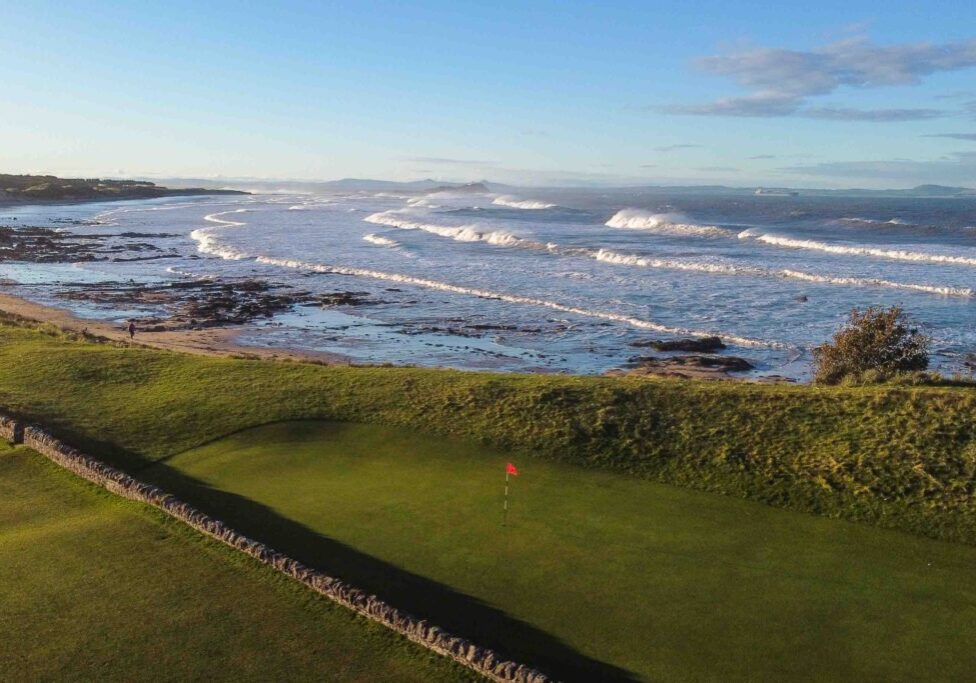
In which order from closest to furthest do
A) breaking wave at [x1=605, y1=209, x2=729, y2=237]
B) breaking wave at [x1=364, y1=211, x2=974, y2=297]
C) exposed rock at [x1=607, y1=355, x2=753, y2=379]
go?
exposed rock at [x1=607, y1=355, x2=753, y2=379], breaking wave at [x1=364, y1=211, x2=974, y2=297], breaking wave at [x1=605, y1=209, x2=729, y2=237]

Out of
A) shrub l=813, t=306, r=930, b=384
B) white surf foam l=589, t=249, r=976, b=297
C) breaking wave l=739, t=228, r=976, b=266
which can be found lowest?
shrub l=813, t=306, r=930, b=384

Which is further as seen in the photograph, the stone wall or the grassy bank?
the grassy bank

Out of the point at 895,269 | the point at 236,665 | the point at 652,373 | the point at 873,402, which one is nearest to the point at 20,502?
the point at 236,665

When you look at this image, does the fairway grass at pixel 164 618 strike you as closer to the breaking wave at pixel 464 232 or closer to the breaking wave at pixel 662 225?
the breaking wave at pixel 464 232

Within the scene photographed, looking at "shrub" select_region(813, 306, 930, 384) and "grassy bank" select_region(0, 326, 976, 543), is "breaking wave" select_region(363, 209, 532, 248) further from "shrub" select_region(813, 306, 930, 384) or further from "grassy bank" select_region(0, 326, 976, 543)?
"grassy bank" select_region(0, 326, 976, 543)

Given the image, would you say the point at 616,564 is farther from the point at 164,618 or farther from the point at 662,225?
the point at 662,225

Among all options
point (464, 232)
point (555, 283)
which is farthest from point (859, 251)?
point (464, 232)

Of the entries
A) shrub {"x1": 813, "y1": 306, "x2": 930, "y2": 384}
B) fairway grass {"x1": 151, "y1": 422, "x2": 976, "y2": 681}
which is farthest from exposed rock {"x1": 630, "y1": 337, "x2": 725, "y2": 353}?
fairway grass {"x1": 151, "y1": 422, "x2": 976, "y2": 681}

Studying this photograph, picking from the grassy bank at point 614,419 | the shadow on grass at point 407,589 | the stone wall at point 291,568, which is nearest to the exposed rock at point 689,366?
the grassy bank at point 614,419
